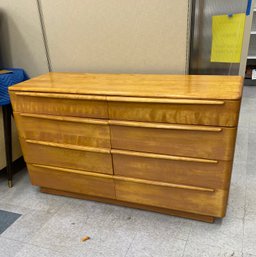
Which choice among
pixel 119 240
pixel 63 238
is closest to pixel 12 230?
pixel 63 238

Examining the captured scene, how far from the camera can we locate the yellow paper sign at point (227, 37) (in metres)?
1.43

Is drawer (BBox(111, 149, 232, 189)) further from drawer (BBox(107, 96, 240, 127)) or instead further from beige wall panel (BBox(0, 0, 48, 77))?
beige wall panel (BBox(0, 0, 48, 77))

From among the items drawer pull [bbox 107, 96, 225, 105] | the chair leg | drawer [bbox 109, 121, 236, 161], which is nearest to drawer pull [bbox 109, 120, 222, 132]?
drawer [bbox 109, 121, 236, 161]

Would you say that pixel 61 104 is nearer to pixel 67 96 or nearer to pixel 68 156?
pixel 67 96

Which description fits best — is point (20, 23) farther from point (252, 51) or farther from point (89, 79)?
point (252, 51)

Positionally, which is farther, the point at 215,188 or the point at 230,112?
the point at 215,188

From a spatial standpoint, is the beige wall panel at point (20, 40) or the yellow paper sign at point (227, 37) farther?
the beige wall panel at point (20, 40)

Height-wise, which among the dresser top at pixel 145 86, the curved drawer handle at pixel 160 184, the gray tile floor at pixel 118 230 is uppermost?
the dresser top at pixel 145 86

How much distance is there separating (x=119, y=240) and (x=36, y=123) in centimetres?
81

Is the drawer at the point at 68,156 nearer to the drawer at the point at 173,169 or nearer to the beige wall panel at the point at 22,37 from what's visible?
the drawer at the point at 173,169

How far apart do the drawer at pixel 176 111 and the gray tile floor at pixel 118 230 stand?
63 centimetres

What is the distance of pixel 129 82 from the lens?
139cm

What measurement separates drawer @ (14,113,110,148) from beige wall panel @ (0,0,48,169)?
1.13ft

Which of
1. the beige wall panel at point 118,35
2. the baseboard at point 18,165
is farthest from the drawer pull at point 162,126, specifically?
the baseboard at point 18,165
